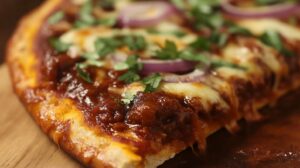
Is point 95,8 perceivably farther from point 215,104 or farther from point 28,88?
point 215,104

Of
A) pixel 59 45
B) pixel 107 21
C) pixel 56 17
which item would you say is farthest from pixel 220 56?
pixel 56 17

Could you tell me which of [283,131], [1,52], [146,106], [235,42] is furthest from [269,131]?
[1,52]

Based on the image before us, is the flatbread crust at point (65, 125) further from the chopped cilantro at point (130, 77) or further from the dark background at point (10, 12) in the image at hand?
the dark background at point (10, 12)

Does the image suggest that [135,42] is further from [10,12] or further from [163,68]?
[10,12]

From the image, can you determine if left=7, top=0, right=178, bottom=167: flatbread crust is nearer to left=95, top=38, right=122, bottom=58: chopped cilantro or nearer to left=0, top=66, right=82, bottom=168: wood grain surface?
left=0, top=66, right=82, bottom=168: wood grain surface

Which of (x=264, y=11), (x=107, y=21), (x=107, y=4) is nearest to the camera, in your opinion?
(x=107, y=21)

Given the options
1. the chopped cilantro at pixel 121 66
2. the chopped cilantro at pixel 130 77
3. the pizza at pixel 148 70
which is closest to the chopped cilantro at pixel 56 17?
the pizza at pixel 148 70

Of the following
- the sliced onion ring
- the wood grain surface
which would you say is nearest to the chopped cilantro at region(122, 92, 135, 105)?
the wood grain surface
